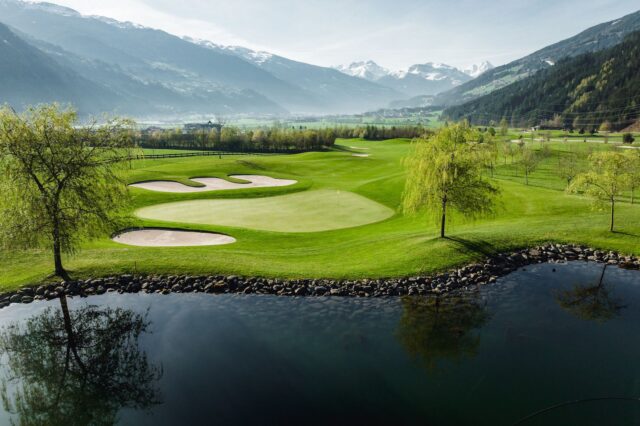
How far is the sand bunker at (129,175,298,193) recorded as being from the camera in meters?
70.4

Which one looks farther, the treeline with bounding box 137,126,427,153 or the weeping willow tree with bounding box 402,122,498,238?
the treeline with bounding box 137,126,427,153

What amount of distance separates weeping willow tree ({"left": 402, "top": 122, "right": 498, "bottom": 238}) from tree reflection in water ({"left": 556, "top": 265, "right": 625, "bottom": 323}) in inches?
412

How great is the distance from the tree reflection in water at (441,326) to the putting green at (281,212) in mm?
20968

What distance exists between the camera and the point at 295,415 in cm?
1709

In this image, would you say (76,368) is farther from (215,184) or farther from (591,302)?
(215,184)

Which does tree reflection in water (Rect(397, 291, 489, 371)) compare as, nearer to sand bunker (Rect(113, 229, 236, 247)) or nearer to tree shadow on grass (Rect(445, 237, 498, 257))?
tree shadow on grass (Rect(445, 237, 498, 257))

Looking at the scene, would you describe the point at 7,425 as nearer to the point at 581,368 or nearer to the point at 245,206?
the point at 581,368

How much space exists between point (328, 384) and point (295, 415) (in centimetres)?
253

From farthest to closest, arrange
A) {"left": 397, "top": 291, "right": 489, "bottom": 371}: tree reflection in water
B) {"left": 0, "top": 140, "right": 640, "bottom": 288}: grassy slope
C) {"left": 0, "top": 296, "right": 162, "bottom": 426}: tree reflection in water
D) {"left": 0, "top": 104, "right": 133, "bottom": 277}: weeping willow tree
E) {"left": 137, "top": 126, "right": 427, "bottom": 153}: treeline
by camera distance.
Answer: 1. {"left": 137, "top": 126, "right": 427, "bottom": 153}: treeline
2. {"left": 0, "top": 140, "right": 640, "bottom": 288}: grassy slope
3. {"left": 0, "top": 104, "right": 133, "bottom": 277}: weeping willow tree
4. {"left": 397, "top": 291, "right": 489, "bottom": 371}: tree reflection in water
5. {"left": 0, "top": 296, "right": 162, "bottom": 426}: tree reflection in water

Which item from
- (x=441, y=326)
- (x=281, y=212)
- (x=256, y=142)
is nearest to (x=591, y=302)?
(x=441, y=326)

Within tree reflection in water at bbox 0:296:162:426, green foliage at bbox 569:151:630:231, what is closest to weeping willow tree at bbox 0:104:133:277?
tree reflection in water at bbox 0:296:162:426

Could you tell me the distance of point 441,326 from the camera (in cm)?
2444

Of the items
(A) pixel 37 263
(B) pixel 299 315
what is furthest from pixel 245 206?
(B) pixel 299 315

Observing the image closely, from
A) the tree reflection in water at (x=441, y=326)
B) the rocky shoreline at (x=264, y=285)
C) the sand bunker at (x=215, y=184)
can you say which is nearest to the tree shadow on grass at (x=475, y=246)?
the rocky shoreline at (x=264, y=285)
